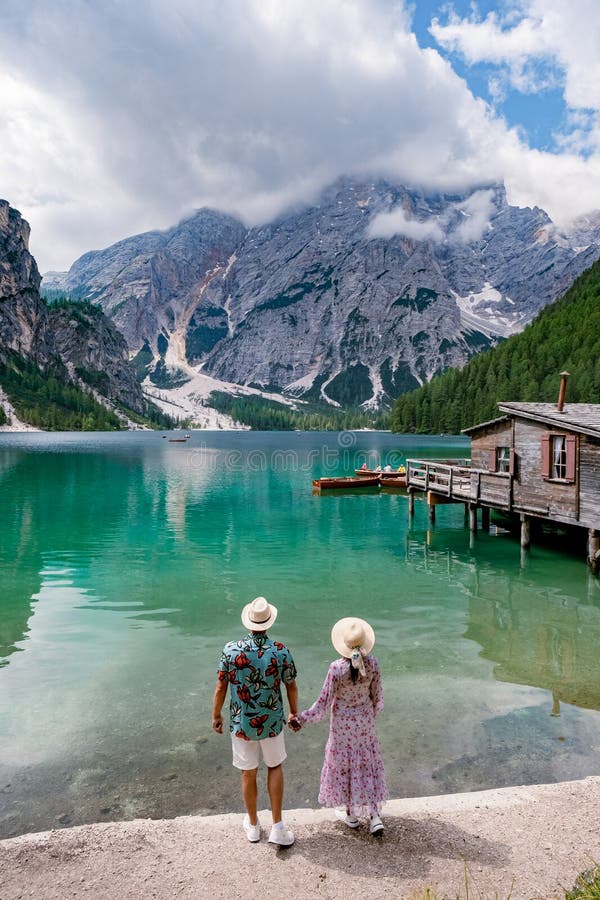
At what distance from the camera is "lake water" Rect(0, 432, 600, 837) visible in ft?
33.4

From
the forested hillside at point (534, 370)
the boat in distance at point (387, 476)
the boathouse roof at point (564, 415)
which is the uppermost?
the forested hillside at point (534, 370)

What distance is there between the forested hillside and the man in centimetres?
14758

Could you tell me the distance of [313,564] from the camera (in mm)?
29219

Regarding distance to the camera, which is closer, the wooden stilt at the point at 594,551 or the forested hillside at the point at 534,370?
the wooden stilt at the point at 594,551

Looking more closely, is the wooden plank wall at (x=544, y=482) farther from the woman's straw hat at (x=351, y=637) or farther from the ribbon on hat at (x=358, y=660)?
the ribbon on hat at (x=358, y=660)

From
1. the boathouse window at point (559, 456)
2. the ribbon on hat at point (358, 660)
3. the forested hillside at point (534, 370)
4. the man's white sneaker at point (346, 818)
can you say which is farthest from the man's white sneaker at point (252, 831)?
the forested hillside at point (534, 370)

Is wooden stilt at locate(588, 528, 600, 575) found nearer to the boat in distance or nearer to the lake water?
the lake water

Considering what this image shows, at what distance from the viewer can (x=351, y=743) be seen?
7.38 m

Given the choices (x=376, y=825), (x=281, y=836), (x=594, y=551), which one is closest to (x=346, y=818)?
(x=376, y=825)

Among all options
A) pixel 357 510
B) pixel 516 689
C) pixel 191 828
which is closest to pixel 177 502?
pixel 357 510

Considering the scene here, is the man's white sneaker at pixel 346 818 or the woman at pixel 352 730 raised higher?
the woman at pixel 352 730

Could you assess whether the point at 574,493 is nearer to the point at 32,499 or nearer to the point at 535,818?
the point at 535,818

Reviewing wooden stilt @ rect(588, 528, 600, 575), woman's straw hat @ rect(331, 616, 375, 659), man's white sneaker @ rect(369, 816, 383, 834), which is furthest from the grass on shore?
wooden stilt @ rect(588, 528, 600, 575)

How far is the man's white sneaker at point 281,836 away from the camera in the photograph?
6996 millimetres
